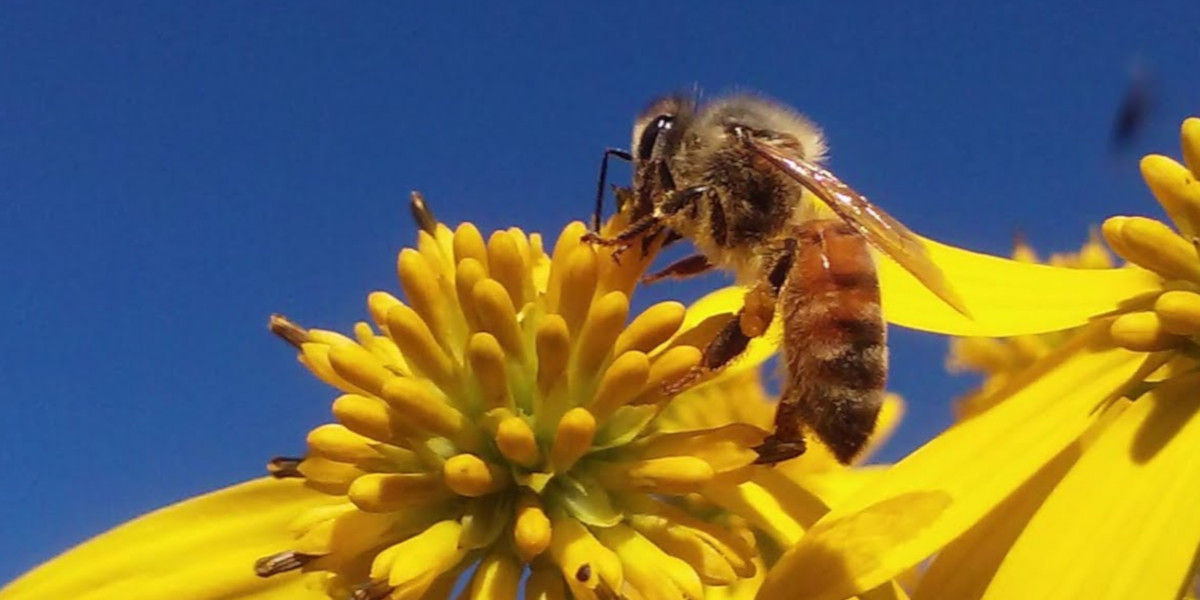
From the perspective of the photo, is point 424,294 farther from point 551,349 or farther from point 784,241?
point 784,241

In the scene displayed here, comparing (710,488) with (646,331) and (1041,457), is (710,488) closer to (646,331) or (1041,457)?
(646,331)

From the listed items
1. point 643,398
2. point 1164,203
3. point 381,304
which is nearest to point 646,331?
point 643,398

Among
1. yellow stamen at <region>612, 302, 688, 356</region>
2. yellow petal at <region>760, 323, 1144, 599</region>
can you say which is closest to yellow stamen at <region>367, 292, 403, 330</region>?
yellow stamen at <region>612, 302, 688, 356</region>

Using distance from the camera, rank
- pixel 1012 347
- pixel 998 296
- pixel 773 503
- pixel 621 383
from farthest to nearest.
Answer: pixel 1012 347 → pixel 998 296 → pixel 773 503 → pixel 621 383

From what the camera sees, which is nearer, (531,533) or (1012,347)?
(531,533)

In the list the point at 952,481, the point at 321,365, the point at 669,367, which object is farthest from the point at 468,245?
the point at 952,481
